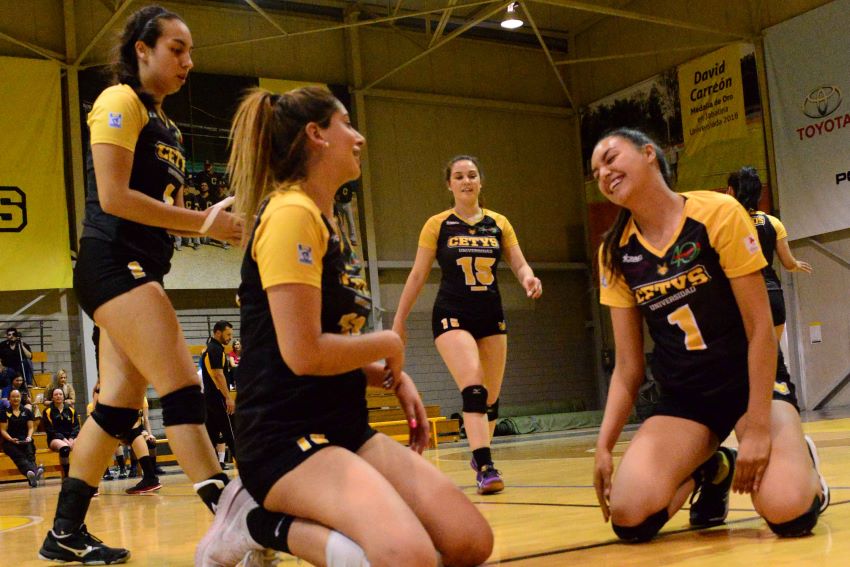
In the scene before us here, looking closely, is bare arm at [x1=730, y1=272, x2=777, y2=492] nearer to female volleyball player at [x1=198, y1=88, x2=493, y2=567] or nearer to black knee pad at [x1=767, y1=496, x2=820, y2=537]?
black knee pad at [x1=767, y1=496, x2=820, y2=537]

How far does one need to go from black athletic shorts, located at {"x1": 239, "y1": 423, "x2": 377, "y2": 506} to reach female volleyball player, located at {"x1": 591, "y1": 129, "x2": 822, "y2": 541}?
110 cm

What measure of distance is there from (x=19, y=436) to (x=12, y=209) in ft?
12.1

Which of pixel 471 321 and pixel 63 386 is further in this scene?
pixel 63 386

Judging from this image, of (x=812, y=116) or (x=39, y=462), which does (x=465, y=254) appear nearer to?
(x=39, y=462)

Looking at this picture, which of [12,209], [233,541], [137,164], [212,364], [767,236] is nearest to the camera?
[233,541]

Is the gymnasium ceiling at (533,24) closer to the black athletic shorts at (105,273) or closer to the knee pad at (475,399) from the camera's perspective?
the knee pad at (475,399)

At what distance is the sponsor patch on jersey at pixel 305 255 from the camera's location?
226 cm

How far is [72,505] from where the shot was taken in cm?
337

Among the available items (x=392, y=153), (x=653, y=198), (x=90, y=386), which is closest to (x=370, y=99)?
(x=392, y=153)

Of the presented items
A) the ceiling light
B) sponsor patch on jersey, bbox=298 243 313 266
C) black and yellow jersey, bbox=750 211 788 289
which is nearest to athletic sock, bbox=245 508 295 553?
sponsor patch on jersey, bbox=298 243 313 266

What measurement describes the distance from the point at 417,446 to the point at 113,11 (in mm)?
15090

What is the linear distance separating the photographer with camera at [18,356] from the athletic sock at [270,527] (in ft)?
42.2

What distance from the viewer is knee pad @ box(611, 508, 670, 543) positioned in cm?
293

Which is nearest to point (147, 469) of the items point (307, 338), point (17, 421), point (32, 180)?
point (17, 421)
